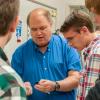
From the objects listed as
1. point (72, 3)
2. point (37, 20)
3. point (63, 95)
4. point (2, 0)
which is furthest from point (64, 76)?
point (72, 3)

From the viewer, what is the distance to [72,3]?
5547 mm

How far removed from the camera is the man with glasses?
2.19m

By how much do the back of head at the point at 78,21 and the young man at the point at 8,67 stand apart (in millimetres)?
963

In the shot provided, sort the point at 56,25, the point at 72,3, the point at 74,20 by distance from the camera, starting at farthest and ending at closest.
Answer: the point at 72,3
the point at 56,25
the point at 74,20

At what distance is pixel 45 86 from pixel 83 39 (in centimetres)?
43

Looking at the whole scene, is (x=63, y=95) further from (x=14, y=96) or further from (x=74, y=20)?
(x=14, y=96)

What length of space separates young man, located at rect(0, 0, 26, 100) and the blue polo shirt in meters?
0.99

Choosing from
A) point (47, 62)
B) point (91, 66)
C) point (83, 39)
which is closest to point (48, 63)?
point (47, 62)

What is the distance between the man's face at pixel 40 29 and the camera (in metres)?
2.24

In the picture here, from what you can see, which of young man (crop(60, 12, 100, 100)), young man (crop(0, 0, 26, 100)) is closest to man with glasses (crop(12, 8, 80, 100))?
young man (crop(60, 12, 100, 100))

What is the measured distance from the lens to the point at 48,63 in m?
2.21

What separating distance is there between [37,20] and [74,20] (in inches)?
11.2

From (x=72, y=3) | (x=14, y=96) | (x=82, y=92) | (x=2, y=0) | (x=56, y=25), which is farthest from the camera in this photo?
(x=72, y=3)

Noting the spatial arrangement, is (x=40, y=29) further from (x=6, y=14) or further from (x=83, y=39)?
(x=6, y=14)
